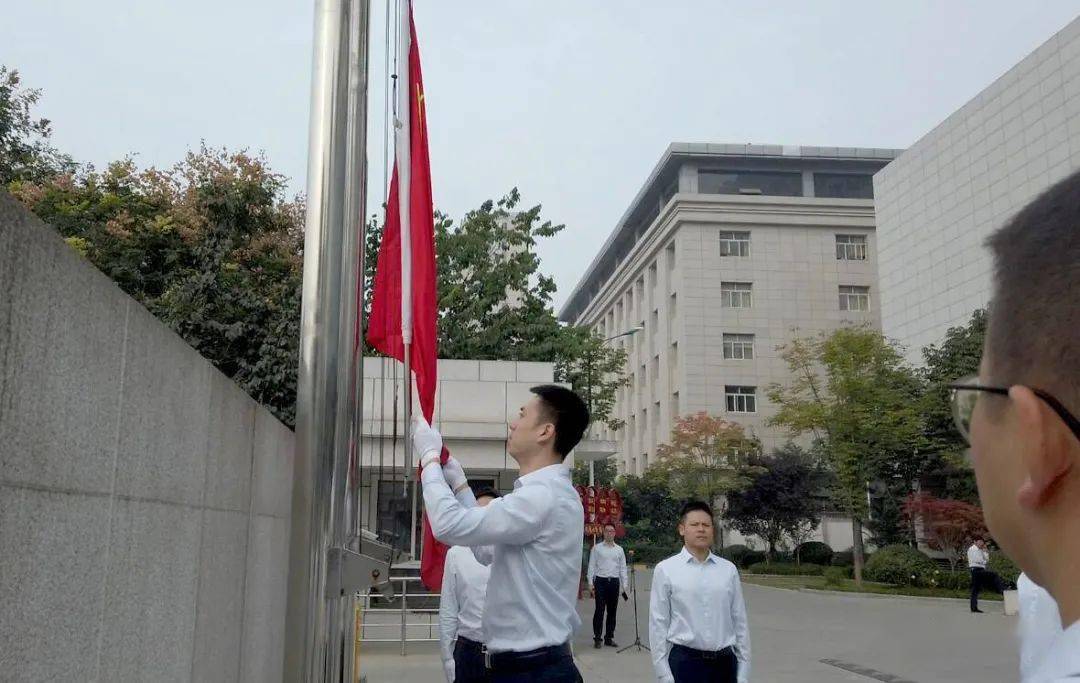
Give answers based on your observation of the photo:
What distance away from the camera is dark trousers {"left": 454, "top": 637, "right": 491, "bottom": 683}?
5.30m

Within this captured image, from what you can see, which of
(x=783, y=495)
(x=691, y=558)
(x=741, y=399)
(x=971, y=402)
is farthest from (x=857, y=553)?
(x=971, y=402)

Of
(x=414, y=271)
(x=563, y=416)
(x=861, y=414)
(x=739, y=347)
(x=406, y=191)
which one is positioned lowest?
(x=563, y=416)

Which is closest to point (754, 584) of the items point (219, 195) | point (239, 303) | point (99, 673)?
A: point (219, 195)

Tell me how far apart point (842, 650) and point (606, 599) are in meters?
3.51

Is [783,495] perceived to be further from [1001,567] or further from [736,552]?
[1001,567]

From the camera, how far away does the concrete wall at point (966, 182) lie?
3272 centimetres

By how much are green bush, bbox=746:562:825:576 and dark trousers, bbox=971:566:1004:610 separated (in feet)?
31.3

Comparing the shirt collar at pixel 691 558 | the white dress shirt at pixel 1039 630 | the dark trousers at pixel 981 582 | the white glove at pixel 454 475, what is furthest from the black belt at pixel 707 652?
the dark trousers at pixel 981 582

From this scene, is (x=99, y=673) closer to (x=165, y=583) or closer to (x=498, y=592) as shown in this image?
(x=165, y=583)

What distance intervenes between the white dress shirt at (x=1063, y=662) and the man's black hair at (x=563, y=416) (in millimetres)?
2920

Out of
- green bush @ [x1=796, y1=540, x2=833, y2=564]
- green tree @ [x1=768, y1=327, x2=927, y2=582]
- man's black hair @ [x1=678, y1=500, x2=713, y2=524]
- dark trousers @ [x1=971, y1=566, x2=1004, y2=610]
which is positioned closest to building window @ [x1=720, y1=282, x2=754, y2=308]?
green bush @ [x1=796, y1=540, x2=833, y2=564]

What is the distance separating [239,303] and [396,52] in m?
7.78

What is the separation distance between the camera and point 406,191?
3.72 meters

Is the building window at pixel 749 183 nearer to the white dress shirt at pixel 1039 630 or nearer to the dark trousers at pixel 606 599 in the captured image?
the dark trousers at pixel 606 599
